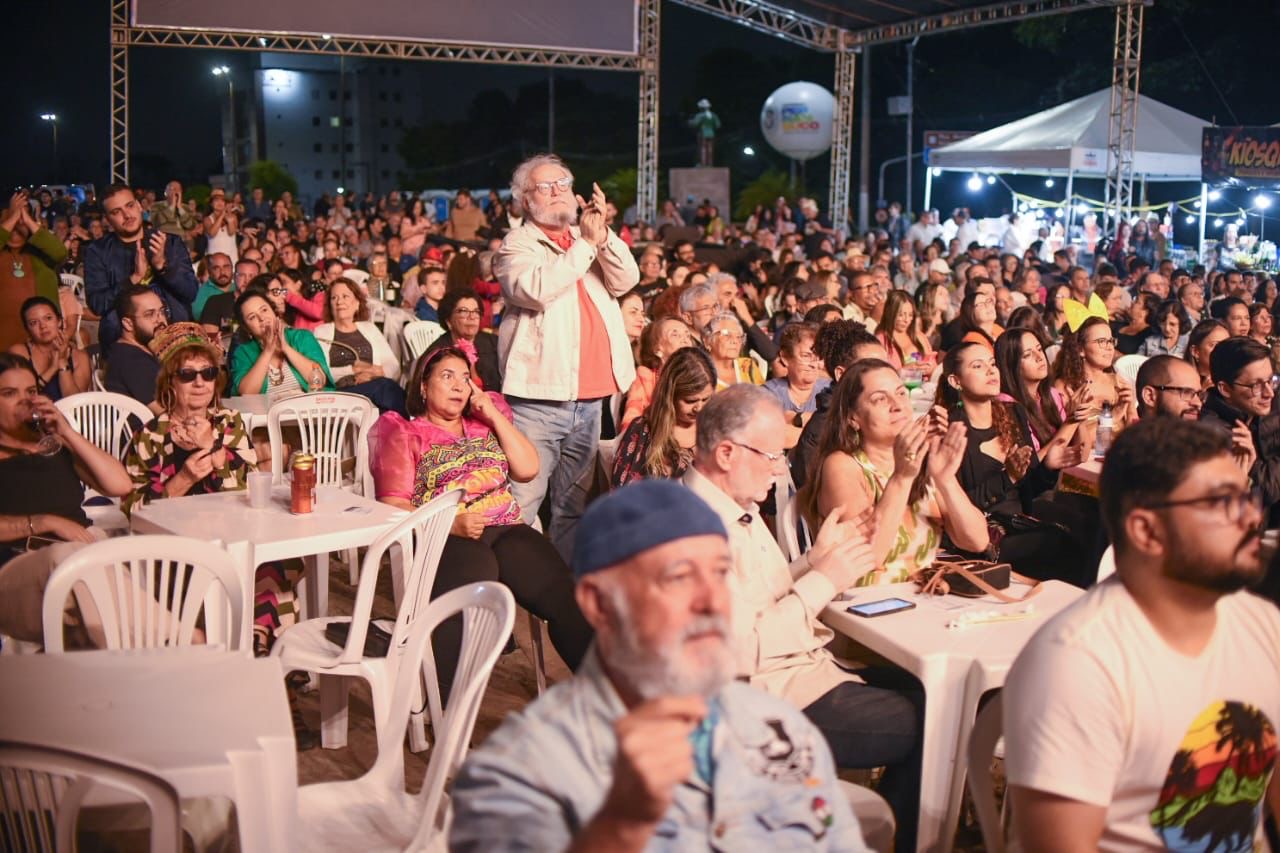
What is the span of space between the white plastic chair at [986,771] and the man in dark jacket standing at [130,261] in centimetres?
579

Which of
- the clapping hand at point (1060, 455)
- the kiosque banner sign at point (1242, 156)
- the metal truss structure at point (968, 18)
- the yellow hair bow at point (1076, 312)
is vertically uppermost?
the metal truss structure at point (968, 18)

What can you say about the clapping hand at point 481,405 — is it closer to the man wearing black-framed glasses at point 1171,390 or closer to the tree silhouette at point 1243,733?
the man wearing black-framed glasses at point 1171,390

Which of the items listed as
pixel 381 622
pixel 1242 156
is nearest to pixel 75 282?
pixel 381 622

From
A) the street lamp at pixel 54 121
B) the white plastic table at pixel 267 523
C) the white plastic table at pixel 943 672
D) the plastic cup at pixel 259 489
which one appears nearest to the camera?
the white plastic table at pixel 943 672

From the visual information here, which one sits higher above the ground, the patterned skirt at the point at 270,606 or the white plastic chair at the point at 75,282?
the white plastic chair at the point at 75,282

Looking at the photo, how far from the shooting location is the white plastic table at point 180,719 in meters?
2.27

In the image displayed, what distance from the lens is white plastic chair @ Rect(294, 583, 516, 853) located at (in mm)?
2498

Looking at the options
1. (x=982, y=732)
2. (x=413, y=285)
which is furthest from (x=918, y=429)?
(x=413, y=285)

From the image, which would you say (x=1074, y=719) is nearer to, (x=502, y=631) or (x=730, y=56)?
(x=502, y=631)

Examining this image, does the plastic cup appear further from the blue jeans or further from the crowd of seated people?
the blue jeans

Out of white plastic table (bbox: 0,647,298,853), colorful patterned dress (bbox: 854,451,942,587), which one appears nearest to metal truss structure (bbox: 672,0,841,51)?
colorful patterned dress (bbox: 854,451,942,587)

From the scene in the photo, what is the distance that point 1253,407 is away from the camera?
474cm

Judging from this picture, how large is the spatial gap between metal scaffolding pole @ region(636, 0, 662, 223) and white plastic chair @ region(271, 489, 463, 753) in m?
14.7

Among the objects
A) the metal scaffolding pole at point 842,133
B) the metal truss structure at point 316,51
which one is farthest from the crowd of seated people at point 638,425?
the metal scaffolding pole at point 842,133
